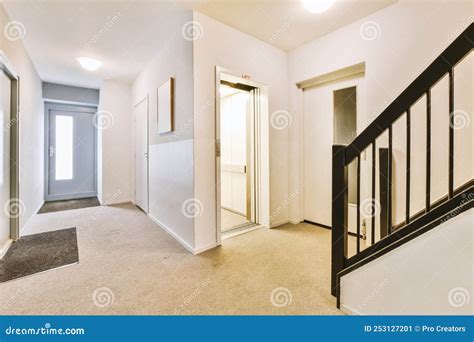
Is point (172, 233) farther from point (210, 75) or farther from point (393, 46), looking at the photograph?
point (393, 46)

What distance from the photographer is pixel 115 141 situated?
4.79 m

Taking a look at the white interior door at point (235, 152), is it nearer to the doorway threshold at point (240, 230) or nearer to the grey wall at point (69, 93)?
the doorway threshold at point (240, 230)

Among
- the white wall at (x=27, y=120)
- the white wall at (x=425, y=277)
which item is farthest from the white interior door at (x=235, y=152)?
the white wall at (x=27, y=120)

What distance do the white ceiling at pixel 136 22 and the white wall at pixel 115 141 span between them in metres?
1.20

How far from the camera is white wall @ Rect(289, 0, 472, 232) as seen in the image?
199 cm

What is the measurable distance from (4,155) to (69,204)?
101 inches

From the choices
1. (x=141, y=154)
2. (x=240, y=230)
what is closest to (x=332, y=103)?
(x=240, y=230)

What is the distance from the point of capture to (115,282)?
1.85 meters

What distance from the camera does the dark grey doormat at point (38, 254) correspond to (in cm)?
205

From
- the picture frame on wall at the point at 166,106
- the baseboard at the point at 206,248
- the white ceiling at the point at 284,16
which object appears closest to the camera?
the white ceiling at the point at 284,16

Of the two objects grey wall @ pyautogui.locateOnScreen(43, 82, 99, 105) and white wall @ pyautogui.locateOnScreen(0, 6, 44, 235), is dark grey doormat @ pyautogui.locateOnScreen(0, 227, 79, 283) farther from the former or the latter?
grey wall @ pyautogui.locateOnScreen(43, 82, 99, 105)

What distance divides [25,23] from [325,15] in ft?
11.5
